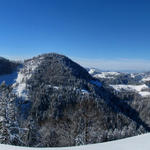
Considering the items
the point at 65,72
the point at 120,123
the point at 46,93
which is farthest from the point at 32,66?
the point at 120,123

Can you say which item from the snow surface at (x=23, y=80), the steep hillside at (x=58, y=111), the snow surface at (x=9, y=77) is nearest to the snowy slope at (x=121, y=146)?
the steep hillside at (x=58, y=111)

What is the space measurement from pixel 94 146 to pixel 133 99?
174m

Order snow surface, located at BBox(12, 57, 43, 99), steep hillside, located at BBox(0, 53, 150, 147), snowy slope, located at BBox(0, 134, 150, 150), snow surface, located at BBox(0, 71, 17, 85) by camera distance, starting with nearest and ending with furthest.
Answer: snowy slope, located at BBox(0, 134, 150, 150)
steep hillside, located at BBox(0, 53, 150, 147)
snow surface, located at BBox(12, 57, 43, 99)
snow surface, located at BBox(0, 71, 17, 85)

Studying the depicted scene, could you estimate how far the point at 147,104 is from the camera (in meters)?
144

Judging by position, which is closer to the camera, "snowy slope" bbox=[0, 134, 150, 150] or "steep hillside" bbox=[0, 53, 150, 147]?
"snowy slope" bbox=[0, 134, 150, 150]

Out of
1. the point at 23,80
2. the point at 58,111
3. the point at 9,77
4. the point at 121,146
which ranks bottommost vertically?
the point at 58,111

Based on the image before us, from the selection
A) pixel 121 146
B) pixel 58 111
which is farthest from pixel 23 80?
pixel 121 146

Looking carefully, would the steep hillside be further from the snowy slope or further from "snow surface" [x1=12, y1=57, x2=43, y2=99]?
the snowy slope

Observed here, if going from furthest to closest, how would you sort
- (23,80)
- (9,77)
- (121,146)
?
(9,77), (23,80), (121,146)

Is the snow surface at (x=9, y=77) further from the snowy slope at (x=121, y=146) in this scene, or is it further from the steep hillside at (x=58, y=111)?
the snowy slope at (x=121, y=146)

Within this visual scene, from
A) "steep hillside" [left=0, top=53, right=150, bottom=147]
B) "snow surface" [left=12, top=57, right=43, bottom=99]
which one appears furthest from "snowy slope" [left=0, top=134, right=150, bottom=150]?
"snow surface" [left=12, top=57, right=43, bottom=99]

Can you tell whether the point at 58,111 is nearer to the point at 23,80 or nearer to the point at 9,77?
the point at 23,80

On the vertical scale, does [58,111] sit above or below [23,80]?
below

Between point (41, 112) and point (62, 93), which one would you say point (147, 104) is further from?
point (41, 112)
